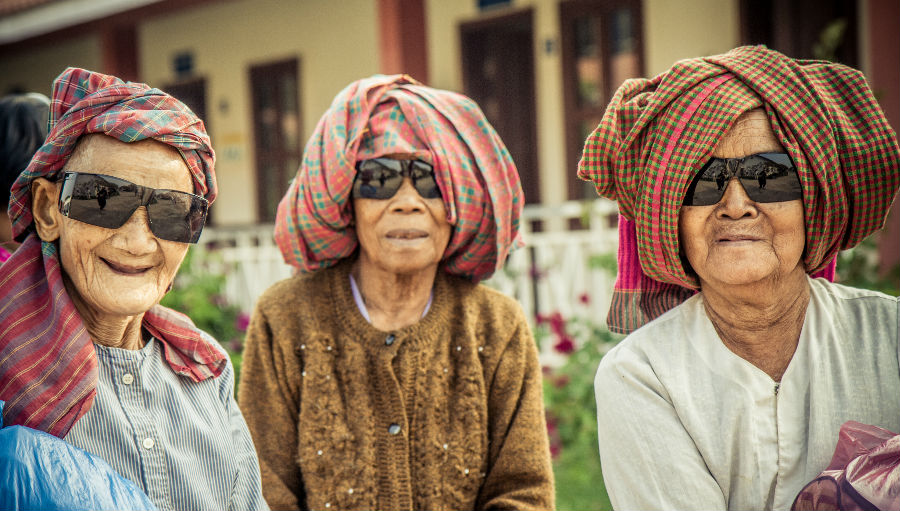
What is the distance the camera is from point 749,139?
236 centimetres

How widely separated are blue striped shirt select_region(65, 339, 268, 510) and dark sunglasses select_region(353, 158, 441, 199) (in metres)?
0.84

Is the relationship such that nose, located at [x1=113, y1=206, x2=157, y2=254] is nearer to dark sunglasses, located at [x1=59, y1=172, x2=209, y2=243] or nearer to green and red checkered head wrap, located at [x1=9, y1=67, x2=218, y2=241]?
dark sunglasses, located at [x1=59, y1=172, x2=209, y2=243]

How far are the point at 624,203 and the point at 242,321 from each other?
3.71 meters

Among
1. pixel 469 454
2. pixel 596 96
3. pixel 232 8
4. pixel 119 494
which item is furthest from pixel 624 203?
pixel 232 8

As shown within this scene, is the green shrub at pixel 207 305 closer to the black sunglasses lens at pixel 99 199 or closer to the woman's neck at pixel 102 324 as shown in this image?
the woman's neck at pixel 102 324

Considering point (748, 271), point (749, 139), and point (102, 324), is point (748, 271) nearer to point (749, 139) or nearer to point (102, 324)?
point (749, 139)

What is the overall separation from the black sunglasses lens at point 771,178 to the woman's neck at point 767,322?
0.27 metres

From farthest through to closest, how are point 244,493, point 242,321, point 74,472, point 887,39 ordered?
point 887,39
point 242,321
point 244,493
point 74,472

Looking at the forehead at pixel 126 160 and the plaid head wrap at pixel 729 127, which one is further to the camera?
the plaid head wrap at pixel 729 127

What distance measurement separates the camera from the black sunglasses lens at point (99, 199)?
2125mm

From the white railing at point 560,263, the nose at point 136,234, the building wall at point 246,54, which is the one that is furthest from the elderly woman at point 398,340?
the building wall at point 246,54

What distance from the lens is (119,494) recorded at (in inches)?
77.2

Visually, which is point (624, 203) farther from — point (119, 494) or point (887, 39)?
point (887, 39)

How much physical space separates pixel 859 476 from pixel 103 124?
6.55 feet
